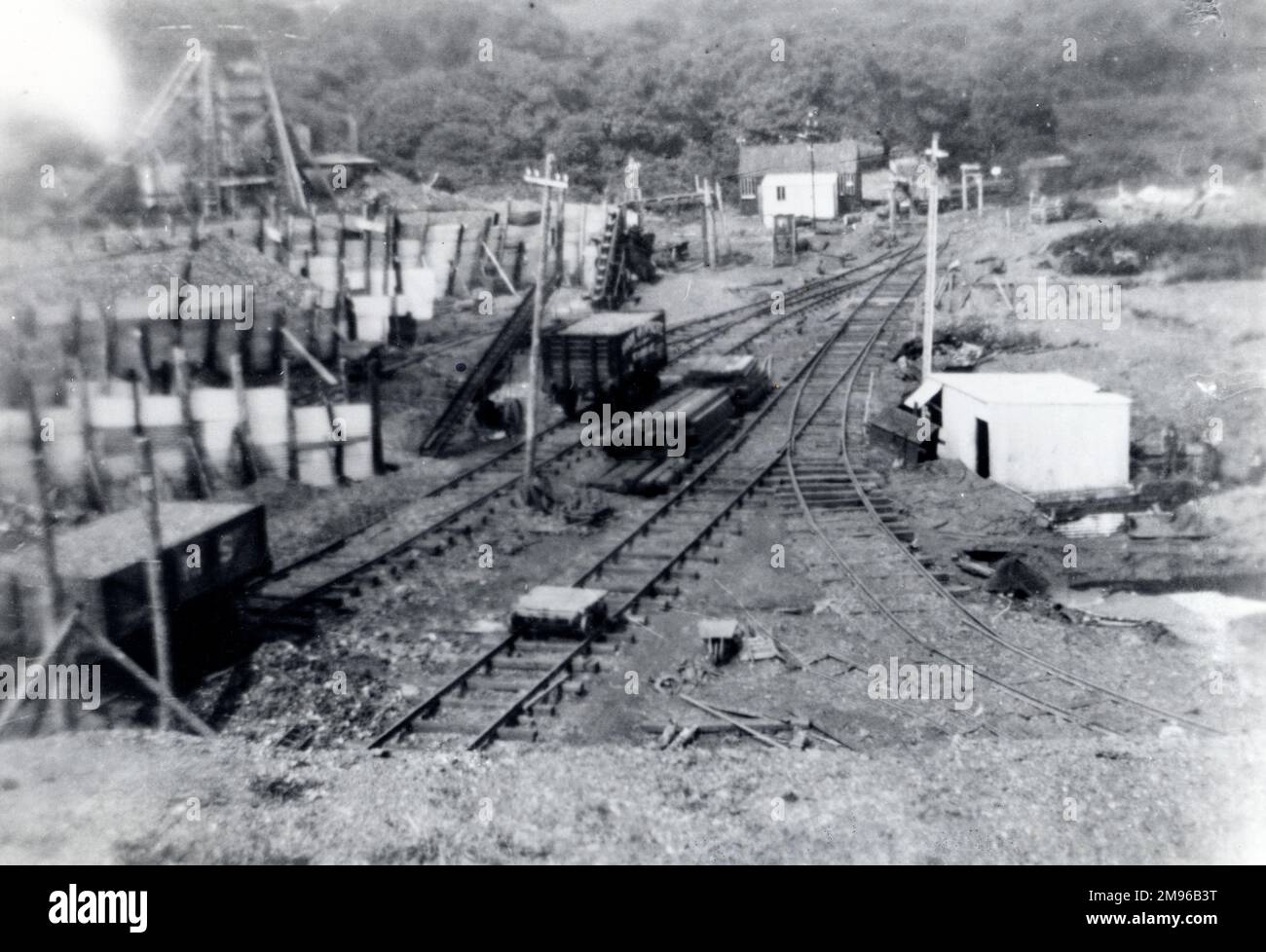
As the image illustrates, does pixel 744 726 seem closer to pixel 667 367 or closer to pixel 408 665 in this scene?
pixel 408 665

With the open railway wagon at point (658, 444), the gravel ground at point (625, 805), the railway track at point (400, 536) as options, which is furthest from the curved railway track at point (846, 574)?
the railway track at point (400, 536)

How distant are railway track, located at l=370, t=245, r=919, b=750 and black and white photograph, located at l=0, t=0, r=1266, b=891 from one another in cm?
7

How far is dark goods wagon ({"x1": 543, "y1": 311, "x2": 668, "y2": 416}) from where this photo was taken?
1912 centimetres

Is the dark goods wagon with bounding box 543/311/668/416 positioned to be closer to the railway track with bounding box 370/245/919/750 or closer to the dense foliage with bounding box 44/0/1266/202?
the railway track with bounding box 370/245/919/750

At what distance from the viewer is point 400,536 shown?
13828 millimetres

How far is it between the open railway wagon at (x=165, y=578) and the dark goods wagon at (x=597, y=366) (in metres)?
9.35

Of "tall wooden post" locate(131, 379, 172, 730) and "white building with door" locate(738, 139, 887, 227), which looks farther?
"white building with door" locate(738, 139, 887, 227)

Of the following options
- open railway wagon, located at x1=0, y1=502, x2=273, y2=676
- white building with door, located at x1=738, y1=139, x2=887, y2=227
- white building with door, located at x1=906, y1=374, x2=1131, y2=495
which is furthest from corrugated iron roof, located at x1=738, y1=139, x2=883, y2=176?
open railway wagon, located at x1=0, y1=502, x2=273, y2=676

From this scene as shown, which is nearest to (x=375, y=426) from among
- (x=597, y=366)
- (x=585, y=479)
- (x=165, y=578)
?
(x=585, y=479)

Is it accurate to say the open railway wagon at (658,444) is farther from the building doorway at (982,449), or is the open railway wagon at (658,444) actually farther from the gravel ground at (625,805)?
the gravel ground at (625,805)

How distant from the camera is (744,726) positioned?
8891mm

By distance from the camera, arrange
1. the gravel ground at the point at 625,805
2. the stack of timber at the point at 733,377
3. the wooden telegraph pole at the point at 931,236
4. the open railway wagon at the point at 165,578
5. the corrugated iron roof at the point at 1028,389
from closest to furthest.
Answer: the gravel ground at the point at 625,805
the open railway wagon at the point at 165,578
the corrugated iron roof at the point at 1028,389
the wooden telegraph pole at the point at 931,236
the stack of timber at the point at 733,377

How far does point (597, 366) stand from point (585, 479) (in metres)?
3.40

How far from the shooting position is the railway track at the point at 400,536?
11.6m
